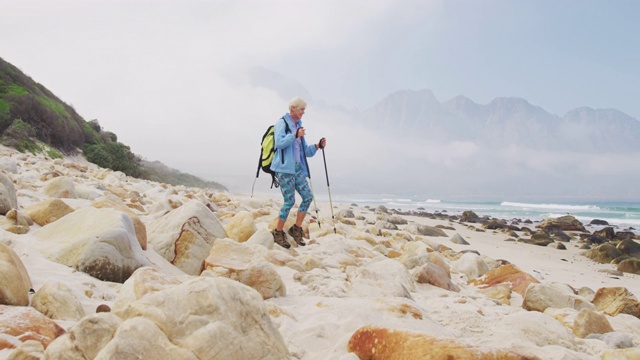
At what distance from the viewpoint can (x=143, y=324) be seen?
1722 mm

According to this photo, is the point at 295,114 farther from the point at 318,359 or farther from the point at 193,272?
the point at 318,359

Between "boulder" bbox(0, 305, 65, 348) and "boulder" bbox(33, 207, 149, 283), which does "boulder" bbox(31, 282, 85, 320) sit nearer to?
"boulder" bbox(0, 305, 65, 348)

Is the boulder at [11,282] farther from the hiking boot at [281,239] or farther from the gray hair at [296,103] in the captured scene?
the gray hair at [296,103]

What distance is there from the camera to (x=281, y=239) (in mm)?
5895

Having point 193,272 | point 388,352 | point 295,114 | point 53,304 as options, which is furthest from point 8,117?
point 388,352

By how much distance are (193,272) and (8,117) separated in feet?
61.0

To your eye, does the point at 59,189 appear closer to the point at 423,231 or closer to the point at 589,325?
the point at 589,325

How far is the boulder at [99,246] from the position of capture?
3084mm

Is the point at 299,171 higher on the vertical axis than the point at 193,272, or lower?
higher

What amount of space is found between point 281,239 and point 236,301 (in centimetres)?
391

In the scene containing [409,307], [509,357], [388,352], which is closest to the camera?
[509,357]

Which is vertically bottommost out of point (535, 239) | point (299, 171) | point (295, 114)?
point (535, 239)

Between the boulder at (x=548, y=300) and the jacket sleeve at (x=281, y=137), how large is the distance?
10.9 feet

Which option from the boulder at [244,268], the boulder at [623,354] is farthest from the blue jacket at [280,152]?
the boulder at [623,354]
